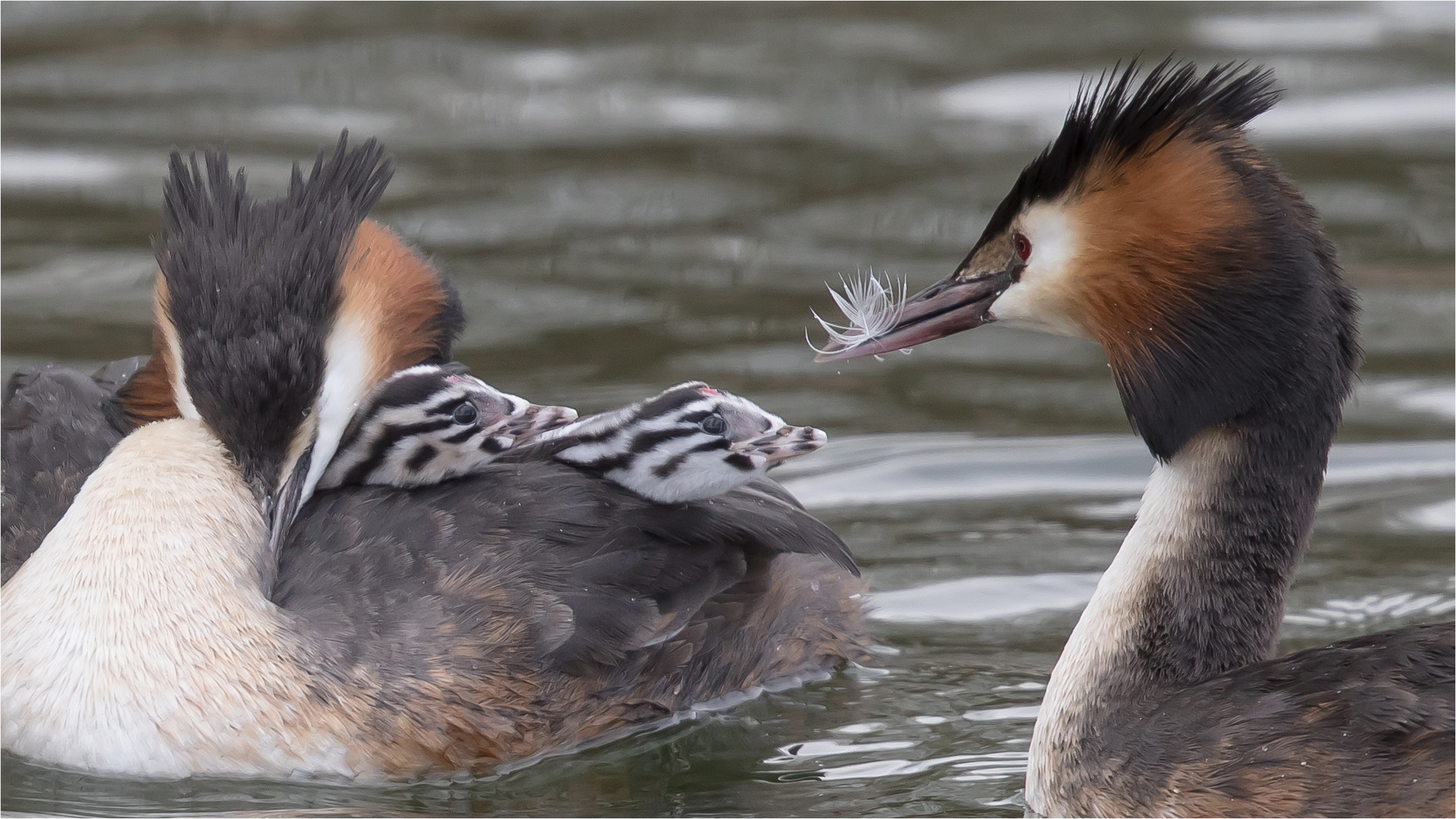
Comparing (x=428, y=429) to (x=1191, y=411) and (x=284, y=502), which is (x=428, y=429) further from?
(x=1191, y=411)

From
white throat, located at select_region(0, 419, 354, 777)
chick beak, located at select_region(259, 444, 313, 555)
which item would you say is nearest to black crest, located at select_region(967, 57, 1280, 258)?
chick beak, located at select_region(259, 444, 313, 555)

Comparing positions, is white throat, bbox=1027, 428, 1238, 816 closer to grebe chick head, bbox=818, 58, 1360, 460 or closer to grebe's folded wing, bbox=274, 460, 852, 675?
grebe chick head, bbox=818, 58, 1360, 460

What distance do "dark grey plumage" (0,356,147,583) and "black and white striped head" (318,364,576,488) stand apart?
712 mm

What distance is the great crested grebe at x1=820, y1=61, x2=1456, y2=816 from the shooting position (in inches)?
181

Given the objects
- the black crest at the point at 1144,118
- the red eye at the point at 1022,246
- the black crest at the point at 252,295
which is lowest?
the black crest at the point at 252,295

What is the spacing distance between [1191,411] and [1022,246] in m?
0.55

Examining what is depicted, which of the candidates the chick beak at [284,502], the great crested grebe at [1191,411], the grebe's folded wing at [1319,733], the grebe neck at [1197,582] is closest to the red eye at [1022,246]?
the great crested grebe at [1191,411]

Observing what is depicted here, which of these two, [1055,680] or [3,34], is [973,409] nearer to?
[1055,680]

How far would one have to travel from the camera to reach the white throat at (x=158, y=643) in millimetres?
5152

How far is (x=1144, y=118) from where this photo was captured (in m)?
4.77

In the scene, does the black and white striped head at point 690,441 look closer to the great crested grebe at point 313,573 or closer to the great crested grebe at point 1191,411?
the great crested grebe at point 313,573

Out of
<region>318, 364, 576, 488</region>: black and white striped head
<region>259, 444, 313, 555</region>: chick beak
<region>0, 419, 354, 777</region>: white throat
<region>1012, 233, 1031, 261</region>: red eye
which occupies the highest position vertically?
<region>1012, 233, 1031, 261</region>: red eye

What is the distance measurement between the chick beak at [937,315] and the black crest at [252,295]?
1.30 metres

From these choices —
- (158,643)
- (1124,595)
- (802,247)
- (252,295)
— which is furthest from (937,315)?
(802,247)
